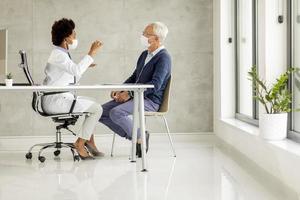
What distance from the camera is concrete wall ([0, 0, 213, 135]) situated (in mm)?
7184

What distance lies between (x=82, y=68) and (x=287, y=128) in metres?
2.03

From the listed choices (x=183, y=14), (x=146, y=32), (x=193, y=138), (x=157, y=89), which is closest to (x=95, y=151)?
(x=157, y=89)

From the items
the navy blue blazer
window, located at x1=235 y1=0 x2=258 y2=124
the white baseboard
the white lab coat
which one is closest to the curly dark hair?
the white lab coat

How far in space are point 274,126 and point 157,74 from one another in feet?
5.22

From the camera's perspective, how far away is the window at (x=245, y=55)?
235 inches

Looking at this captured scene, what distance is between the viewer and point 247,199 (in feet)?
11.9

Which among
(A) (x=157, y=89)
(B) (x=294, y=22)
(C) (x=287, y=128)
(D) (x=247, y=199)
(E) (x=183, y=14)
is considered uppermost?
(E) (x=183, y=14)

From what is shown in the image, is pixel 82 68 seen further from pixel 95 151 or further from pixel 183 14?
pixel 183 14

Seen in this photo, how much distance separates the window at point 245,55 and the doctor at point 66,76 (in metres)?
1.74

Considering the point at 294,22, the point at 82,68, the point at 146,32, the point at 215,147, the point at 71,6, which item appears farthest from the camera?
the point at 71,6

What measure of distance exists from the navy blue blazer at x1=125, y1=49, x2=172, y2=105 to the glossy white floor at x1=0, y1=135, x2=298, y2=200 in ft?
2.26

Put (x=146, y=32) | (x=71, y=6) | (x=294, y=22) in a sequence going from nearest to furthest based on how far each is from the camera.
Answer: (x=294, y=22) → (x=146, y=32) → (x=71, y=6)

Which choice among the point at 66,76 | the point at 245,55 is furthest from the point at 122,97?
the point at 245,55

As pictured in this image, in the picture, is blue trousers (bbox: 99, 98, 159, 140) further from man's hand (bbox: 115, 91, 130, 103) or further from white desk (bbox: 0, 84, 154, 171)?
white desk (bbox: 0, 84, 154, 171)
